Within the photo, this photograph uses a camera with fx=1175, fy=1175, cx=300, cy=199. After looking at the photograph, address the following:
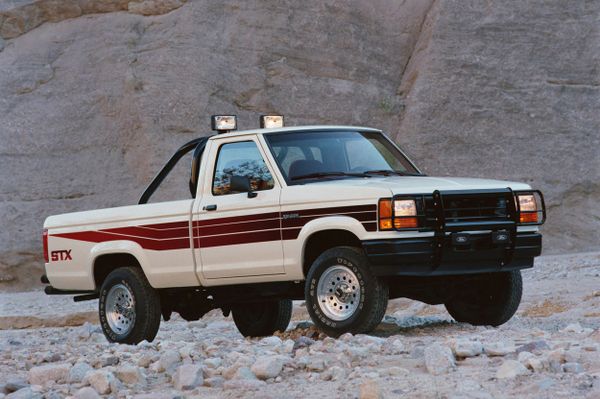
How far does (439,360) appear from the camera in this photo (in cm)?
762

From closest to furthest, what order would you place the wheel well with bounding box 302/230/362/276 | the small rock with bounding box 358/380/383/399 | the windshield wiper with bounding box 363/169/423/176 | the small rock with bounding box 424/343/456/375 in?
the small rock with bounding box 358/380/383/399 < the small rock with bounding box 424/343/456/375 < the wheel well with bounding box 302/230/362/276 < the windshield wiper with bounding box 363/169/423/176

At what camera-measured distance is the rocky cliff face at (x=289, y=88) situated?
87.4 feet

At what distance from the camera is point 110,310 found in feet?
39.5

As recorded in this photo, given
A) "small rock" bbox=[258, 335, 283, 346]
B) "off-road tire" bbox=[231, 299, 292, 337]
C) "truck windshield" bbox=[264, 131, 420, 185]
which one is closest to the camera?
"small rock" bbox=[258, 335, 283, 346]

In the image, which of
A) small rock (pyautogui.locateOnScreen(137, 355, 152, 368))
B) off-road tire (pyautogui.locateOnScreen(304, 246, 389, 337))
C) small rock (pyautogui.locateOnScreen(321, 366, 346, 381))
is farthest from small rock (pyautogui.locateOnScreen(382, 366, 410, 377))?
off-road tire (pyautogui.locateOnScreen(304, 246, 389, 337))

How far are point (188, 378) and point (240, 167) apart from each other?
12.2 feet

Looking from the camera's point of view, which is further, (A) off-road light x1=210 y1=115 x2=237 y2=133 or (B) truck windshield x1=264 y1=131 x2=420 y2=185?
(A) off-road light x1=210 y1=115 x2=237 y2=133

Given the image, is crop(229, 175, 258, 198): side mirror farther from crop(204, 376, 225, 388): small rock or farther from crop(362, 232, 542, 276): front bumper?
crop(204, 376, 225, 388): small rock

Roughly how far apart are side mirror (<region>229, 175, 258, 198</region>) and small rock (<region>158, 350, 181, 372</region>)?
7.68 ft

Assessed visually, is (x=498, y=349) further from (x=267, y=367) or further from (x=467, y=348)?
(x=267, y=367)

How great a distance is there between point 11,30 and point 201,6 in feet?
17.0

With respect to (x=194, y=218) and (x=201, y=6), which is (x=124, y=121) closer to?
(x=201, y=6)

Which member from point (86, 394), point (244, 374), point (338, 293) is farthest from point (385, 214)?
point (86, 394)

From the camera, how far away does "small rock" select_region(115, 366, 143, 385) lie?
7957 millimetres
